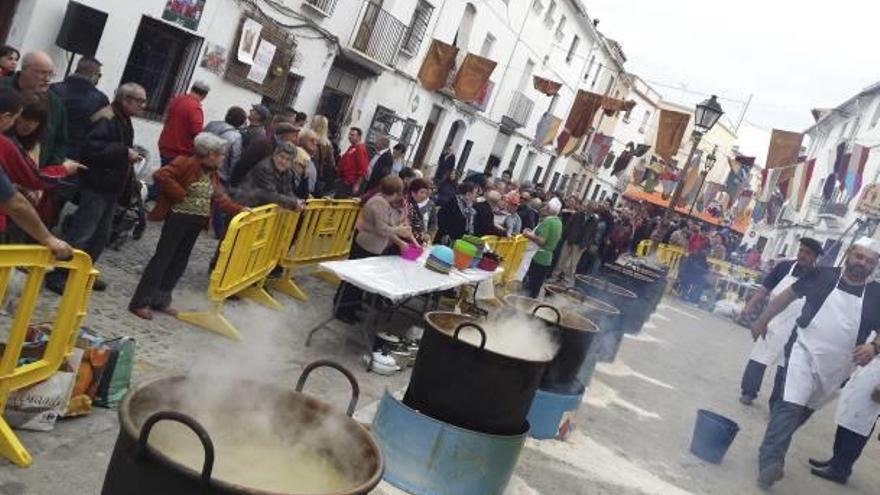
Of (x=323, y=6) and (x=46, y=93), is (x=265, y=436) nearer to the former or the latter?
(x=46, y=93)

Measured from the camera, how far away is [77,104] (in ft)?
23.0

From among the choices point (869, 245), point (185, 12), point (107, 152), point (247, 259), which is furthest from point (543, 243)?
point (107, 152)

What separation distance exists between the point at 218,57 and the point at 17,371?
33.7ft

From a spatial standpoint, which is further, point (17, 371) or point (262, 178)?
point (262, 178)

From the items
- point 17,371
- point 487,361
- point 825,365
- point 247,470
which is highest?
point 825,365

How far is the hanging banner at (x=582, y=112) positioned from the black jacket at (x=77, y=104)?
19.7m

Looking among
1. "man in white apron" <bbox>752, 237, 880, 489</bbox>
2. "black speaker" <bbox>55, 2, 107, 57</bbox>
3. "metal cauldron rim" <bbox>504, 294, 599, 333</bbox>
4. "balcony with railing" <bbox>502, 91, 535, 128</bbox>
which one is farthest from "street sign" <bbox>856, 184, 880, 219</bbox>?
"balcony with railing" <bbox>502, 91, 535, 128</bbox>

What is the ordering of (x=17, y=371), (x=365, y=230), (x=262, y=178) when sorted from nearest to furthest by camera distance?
(x=17, y=371), (x=262, y=178), (x=365, y=230)

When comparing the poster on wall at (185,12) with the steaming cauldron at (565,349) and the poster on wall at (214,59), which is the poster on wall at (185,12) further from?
the steaming cauldron at (565,349)

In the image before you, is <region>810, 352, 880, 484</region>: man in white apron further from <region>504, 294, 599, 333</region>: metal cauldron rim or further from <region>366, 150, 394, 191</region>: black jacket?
<region>366, 150, 394, 191</region>: black jacket

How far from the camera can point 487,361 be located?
449 cm

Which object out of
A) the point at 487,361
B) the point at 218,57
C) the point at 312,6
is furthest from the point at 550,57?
the point at 487,361

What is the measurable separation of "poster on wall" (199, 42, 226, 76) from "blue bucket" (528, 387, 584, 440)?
9095 mm

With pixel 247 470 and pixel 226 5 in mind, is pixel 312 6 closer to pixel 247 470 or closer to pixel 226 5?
pixel 226 5
